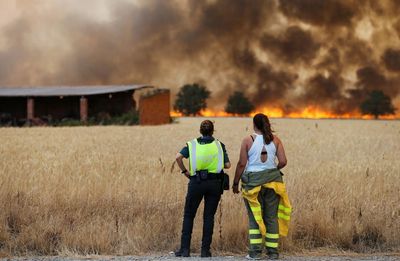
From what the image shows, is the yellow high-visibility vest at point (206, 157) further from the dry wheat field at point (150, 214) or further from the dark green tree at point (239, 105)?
the dark green tree at point (239, 105)

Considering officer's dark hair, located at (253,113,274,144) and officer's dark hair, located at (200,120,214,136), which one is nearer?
officer's dark hair, located at (253,113,274,144)

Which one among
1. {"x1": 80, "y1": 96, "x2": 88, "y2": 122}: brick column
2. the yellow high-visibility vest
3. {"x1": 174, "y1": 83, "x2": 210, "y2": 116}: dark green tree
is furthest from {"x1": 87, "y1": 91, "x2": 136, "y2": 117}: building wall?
{"x1": 174, "y1": 83, "x2": 210, "y2": 116}: dark green tree

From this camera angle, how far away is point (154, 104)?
46.4 metres

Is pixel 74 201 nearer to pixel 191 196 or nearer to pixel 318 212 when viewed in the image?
pixel 191 196

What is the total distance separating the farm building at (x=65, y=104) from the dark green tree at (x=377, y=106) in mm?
68704

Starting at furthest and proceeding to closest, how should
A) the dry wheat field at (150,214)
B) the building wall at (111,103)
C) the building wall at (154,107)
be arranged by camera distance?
1. the building wall at (111,103)
2. the building wall at (154,107)
3. the dry wheat field at (150,214)

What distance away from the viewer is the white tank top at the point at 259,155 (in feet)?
25.0

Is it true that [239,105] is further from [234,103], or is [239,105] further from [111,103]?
[111,103]

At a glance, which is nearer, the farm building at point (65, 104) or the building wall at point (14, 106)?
the farm building at point (65, 104)

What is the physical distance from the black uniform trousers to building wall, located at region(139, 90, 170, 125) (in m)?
36.4

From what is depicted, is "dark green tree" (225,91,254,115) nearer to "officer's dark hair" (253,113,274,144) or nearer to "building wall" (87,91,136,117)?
"building wall" (87,91,136,117)

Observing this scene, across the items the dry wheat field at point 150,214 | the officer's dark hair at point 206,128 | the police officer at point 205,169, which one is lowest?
the dry wheat field at point 150,214

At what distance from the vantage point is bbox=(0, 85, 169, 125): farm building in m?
43.8

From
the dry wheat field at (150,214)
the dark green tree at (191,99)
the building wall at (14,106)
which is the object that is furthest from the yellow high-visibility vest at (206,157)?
the dark green tree at (191,99)
